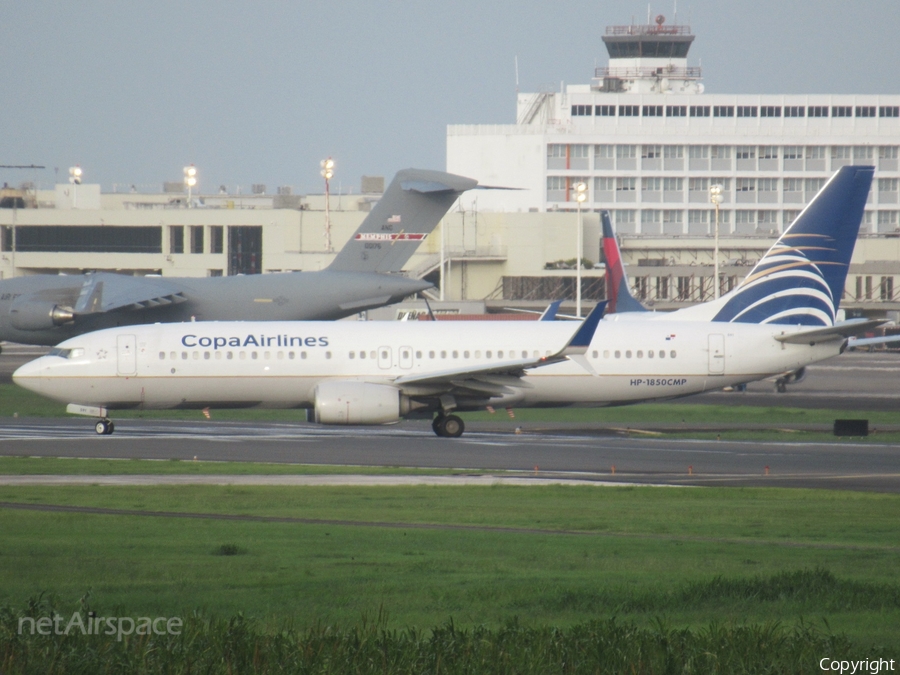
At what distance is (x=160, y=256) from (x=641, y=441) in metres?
76.0

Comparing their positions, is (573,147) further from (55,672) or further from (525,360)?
(55,672)

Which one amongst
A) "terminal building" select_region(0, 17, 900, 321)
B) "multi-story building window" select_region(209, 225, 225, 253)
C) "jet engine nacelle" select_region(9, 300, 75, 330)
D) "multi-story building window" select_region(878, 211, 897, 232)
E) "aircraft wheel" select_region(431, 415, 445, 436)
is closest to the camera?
"aircraft wheel" select_region(431, 415, 445, 436)

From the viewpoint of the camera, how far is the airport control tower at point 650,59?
14388 cm

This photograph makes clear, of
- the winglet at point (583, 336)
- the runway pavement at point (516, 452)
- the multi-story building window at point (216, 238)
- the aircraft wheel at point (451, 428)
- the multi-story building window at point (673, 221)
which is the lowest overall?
the runway pavement at point (516, 452)

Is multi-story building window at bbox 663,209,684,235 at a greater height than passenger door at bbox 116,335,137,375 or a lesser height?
greater

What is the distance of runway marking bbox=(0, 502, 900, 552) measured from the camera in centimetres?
1664

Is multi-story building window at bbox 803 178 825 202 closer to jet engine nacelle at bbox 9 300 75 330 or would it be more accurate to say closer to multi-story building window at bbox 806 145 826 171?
multi-story building window at bbox 806 145 826 171

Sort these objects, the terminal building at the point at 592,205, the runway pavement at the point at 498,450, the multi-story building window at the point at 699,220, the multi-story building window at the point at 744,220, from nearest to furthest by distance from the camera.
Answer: the runway pavement at the point at 498,450, the terminal building at the point at 592,205, the multi-story building window at the point at 699,220, the multi-story building window at the point at 744,220

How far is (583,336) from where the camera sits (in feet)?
117

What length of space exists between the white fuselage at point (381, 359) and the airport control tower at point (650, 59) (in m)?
110

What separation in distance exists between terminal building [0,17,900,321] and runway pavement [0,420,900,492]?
201 ft

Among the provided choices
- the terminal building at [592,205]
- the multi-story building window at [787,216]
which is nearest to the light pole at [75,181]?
the terminal building at [592,205]

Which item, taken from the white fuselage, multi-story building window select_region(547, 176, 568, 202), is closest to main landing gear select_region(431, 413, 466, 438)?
the white fuselage

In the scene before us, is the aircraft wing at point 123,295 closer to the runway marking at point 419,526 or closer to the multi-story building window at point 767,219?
the runway marking at point 419,526
